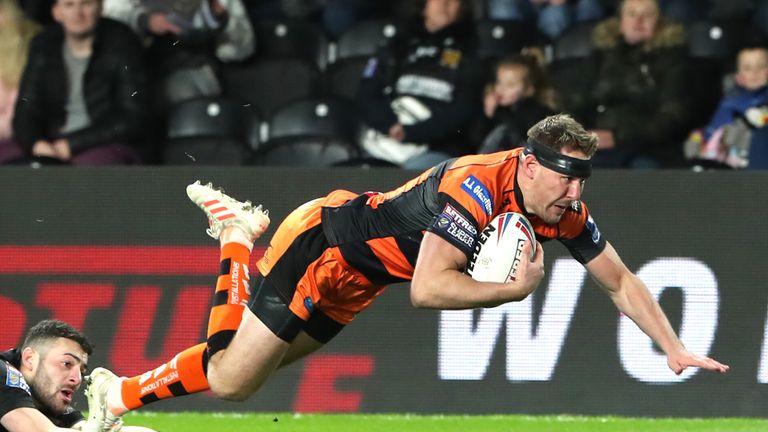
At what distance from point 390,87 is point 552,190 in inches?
156

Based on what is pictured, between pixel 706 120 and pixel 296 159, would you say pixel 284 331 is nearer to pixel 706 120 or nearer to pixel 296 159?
pixel 296 159

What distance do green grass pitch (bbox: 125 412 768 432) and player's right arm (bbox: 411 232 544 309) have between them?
2.80 metres

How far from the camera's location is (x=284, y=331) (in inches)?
281

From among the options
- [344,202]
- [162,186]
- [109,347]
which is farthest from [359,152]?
[344,202]

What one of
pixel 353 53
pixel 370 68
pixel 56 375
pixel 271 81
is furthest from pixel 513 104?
pixel 56 375

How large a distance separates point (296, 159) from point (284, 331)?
135 inches

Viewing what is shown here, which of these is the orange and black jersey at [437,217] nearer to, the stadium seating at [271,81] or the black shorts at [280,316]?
the black shorts at [280,316]

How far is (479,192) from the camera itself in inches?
259

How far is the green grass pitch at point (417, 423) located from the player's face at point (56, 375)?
6.95 ft

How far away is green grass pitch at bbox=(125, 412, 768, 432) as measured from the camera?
9.09 m

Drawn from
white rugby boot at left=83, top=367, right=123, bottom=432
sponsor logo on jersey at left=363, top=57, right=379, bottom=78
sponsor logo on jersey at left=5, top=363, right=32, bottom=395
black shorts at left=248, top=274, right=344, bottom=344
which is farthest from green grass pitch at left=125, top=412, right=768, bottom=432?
sponsor logo on jersey at left=5, top=363, right=32, bottom=395

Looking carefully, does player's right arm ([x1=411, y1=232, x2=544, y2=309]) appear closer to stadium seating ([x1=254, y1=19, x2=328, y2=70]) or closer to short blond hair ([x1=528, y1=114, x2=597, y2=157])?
short blond hair ([x1=528, y1=114, x2=597, y2=157])

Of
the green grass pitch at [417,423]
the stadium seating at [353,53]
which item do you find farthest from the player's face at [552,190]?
the stadium seating at [353,53]

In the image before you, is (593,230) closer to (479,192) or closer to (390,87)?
(479,192)
